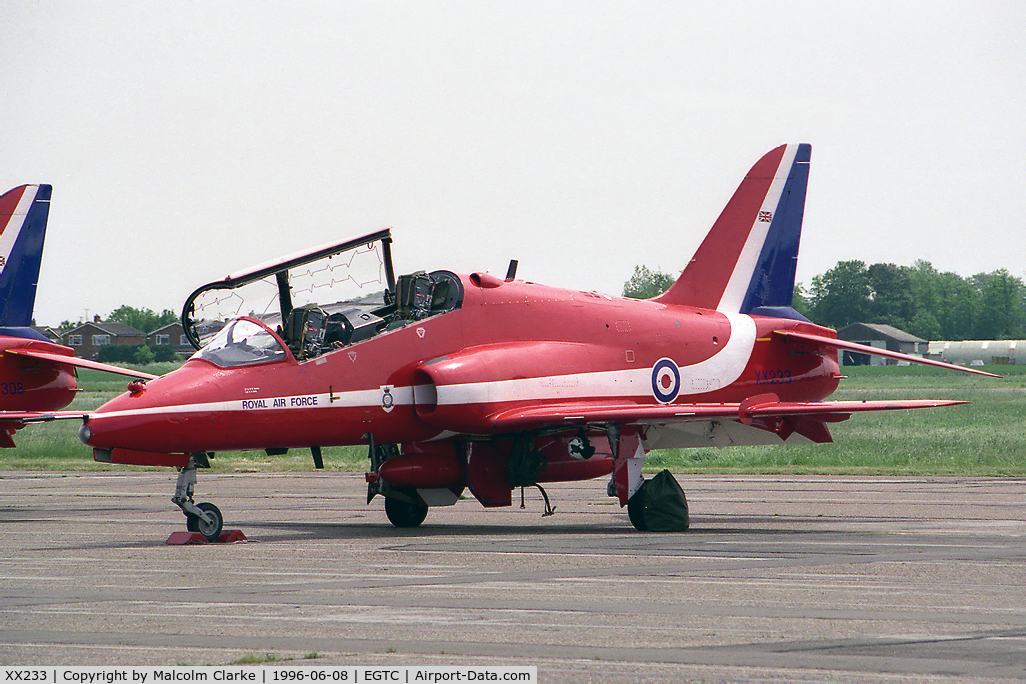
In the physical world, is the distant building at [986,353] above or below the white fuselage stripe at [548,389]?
below

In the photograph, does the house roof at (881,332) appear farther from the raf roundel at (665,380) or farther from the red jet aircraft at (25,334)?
the red jet aircraft at (25,334)

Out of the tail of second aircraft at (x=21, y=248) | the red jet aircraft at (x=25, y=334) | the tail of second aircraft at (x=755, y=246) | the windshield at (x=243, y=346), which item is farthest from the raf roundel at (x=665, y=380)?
the tail of second aircraft at (x=21, y=248)

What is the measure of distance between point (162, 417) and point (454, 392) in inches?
146

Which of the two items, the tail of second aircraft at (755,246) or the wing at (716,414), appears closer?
the wing at (716,414)

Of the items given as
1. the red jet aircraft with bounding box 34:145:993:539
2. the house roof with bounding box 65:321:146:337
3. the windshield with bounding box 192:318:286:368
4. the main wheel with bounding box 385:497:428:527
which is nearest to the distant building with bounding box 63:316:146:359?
the house roof with bounding box 65:321:146:337

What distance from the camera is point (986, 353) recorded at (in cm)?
11319

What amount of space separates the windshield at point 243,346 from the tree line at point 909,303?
101755 mm

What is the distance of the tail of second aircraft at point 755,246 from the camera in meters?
20.2

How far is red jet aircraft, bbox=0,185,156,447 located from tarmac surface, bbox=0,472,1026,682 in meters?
2.42

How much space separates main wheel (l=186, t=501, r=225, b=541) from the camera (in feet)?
48.3

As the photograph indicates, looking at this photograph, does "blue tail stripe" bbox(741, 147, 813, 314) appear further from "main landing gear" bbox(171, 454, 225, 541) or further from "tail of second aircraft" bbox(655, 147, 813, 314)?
"main landing gear" bbox(171, 454, 225, 541)

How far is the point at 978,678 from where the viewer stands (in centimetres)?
693

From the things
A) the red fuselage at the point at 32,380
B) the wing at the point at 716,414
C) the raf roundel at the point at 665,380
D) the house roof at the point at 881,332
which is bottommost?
the wing at the point at 716,414

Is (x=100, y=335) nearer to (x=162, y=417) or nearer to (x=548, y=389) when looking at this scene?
(x=548, y=389)
